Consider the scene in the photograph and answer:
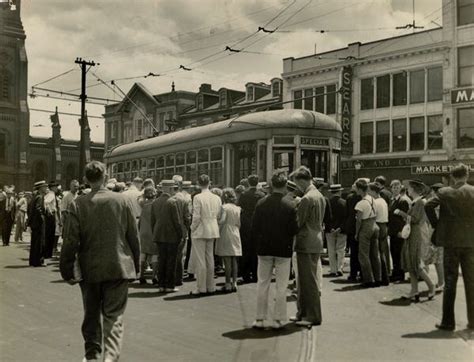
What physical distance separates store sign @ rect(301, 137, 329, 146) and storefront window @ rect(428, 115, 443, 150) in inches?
651

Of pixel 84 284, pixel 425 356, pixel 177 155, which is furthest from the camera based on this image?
pixel 177 155

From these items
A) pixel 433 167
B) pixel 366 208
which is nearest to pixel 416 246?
pixel 366 208

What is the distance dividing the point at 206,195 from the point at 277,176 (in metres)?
2.96

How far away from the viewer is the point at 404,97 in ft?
107

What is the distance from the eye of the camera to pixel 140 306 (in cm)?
864

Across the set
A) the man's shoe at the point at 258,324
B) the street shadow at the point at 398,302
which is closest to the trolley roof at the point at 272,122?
the street shadow at the point at 398,302

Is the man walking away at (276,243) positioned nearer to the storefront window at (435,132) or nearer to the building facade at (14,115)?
the storefront window at (435,132)

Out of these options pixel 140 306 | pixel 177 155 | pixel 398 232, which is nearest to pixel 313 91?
pixel 177 155

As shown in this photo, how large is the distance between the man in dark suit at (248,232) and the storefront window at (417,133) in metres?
22.4

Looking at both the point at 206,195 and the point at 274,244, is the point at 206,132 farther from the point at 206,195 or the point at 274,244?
the point at 274,244

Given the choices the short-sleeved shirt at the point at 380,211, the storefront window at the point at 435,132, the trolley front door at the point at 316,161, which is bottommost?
the short-sleeved shirt at the point at 380,211

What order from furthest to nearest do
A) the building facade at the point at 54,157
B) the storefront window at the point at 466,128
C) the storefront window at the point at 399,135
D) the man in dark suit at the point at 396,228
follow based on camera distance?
1. the building facade at the point at 54,157
2. the storefront window at the point at 399,135
3. the storefront window at the point at 466,128
4. the man in dark suit at the point at 396,228

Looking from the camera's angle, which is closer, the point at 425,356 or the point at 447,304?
the point at 425,356

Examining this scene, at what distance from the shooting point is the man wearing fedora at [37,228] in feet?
45.3
